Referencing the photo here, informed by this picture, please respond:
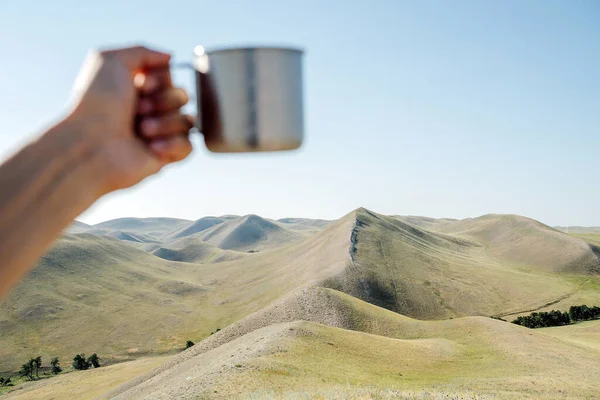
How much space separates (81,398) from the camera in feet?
194

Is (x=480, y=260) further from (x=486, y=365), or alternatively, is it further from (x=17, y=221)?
(x=17, y=221)

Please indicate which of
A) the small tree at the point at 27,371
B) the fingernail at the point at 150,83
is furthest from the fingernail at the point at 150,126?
the small tree at the point at 27,371

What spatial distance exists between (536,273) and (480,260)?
15.0m

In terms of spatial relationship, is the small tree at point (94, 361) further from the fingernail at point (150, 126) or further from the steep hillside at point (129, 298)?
the fingernail at point (150, 126)

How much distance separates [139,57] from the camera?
3295 mm

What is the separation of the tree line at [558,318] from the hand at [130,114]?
288 feet

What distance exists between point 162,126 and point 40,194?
3.20ft

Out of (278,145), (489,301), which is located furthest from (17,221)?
(489,301)

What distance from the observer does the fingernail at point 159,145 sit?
3.35 metres

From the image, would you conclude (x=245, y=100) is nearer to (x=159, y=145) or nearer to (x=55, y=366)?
(x=159, y=145)

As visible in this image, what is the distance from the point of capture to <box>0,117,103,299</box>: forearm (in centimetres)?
248

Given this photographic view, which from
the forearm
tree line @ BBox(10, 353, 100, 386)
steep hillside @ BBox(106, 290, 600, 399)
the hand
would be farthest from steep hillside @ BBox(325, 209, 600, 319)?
the forearm

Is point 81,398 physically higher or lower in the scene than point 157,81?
lower

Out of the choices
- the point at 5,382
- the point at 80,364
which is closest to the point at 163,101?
the point at 5,382
